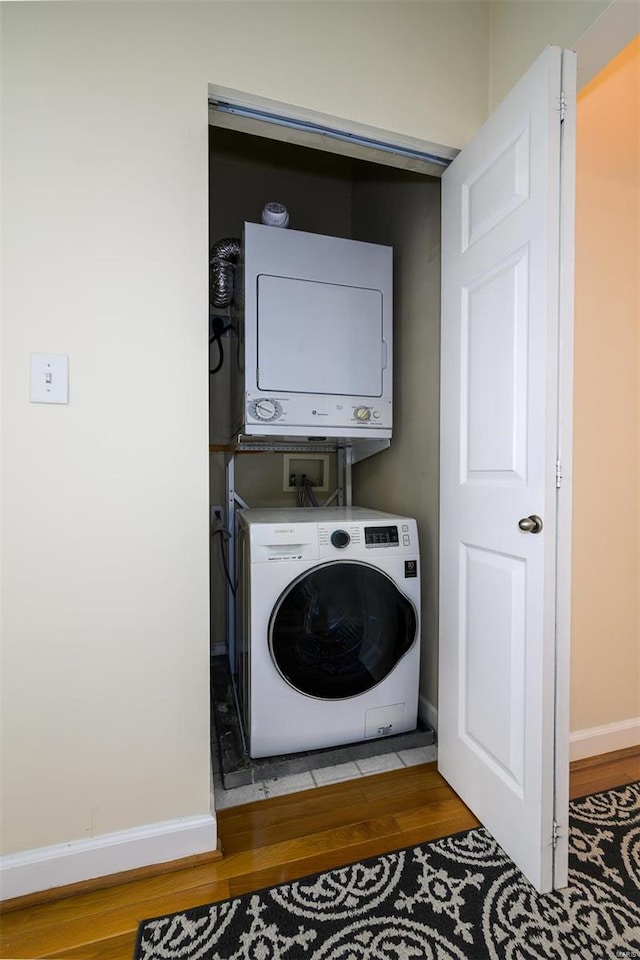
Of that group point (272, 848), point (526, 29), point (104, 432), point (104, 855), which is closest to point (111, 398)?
point (104, 432)

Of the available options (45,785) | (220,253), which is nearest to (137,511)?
(45,785)

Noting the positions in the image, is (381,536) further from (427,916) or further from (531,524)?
(427,916)

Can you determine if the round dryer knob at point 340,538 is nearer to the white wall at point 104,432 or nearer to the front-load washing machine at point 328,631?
the front-load washing machine at point 328,631

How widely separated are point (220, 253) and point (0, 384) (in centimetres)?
124

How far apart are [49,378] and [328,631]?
117cm

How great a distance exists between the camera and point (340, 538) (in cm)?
162

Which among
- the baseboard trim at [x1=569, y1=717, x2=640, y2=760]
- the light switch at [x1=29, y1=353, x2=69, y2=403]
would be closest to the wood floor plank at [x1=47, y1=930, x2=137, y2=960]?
the light switch at [x1=29, y1=353, x2=69, y2=403]

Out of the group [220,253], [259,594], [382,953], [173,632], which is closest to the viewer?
[382,953]

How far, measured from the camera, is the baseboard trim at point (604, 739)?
5.42 ft

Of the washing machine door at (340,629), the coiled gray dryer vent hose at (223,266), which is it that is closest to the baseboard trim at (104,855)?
the washing machine door at (340,629)

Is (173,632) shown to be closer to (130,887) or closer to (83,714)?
(83,714)

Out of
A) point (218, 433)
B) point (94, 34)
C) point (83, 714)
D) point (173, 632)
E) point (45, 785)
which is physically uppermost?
point (94, 34)

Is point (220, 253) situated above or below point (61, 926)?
above

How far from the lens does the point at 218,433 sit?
2.53m
